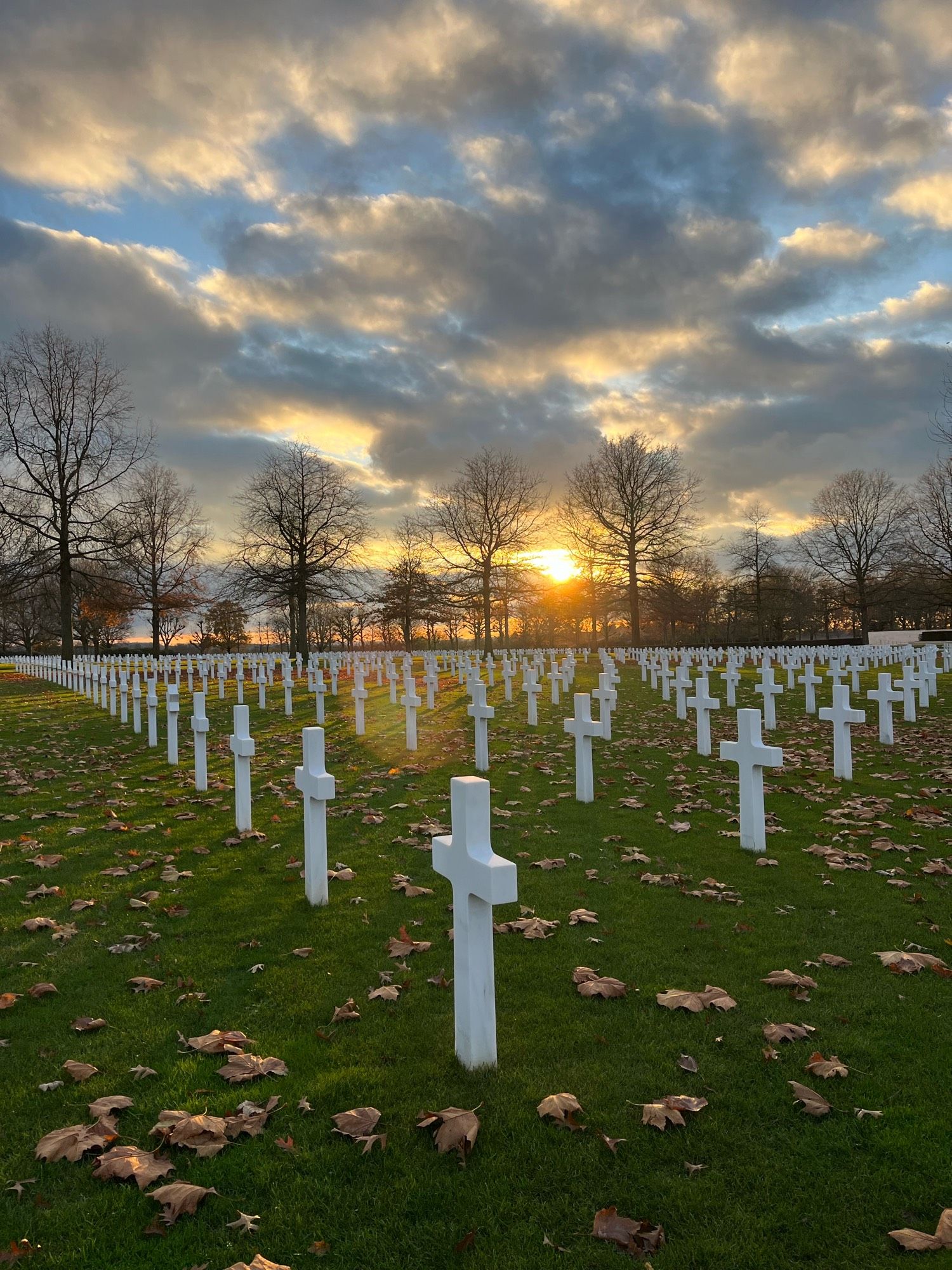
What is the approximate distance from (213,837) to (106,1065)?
3.67m

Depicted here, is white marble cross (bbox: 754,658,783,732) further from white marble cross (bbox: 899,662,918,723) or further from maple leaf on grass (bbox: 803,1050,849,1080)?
maple leaf on grass (bbox: 803,1050,849,1080)

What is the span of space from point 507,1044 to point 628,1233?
111 cm

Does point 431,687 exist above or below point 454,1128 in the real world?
above

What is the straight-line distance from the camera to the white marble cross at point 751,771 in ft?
Result: 20.2

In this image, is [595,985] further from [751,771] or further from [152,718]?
[152,718]

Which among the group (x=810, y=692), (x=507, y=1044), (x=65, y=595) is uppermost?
(x=65, y=595)

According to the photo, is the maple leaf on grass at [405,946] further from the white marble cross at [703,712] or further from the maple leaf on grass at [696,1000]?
the white marble cross at [703,712]

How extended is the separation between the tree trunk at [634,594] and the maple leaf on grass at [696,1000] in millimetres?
32360

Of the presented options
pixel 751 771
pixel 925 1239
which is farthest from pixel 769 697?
pixel 925 1239

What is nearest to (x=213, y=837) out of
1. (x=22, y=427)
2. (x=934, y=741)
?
(x=934, y=741)

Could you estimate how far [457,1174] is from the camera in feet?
8.25

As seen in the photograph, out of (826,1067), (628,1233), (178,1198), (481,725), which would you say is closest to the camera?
(628,1233)

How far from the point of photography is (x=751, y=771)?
6242 mm

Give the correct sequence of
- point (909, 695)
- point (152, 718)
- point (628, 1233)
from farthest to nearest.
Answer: point (909, 695) → point (152, 718) → point (628, 1233)
